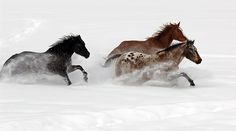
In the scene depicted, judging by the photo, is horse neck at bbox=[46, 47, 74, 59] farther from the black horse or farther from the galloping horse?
the galloping horse

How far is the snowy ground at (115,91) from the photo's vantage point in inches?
239

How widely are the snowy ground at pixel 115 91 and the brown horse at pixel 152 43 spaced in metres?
0.51

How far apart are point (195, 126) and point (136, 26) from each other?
10.3m

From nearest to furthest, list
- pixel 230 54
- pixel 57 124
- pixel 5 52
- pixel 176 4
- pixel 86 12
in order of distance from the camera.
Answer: pixel 57 124 → pixel 230 54 → pixel 5 52 → pixel 86 12 → pixel 176 4

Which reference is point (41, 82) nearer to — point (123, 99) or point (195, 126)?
point (123, 99)

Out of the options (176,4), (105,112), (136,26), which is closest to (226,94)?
(105,112)

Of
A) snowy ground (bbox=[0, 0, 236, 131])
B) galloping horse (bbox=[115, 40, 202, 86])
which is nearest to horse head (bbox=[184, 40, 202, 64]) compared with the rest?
galloping horse (bbox=[115, 40, 202, 86])

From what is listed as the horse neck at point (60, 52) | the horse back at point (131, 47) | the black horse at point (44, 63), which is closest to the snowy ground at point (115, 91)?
the black horse at point (44, 63)

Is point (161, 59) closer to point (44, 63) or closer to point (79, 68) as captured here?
point (79, 68)

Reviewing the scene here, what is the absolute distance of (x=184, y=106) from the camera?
6801mm

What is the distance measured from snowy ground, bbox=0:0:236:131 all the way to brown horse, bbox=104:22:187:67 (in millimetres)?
Result: 506

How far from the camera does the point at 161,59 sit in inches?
344

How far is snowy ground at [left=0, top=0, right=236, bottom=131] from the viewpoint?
6.06m

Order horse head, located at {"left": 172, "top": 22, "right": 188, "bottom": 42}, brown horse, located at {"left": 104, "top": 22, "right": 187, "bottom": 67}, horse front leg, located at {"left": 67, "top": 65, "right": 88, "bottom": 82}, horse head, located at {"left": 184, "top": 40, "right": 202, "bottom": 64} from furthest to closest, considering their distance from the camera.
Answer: horse head, located at {"left": 172, "top": 22, "right": 188, "bottom": 42}
brown horse, located at {"left": 104, "top": 22, "right": 187, "bottom": 67}
horse front leg, located at {"left": 67, "top": 65, "right": 88, "bottom": 82}
horse head, located at {"left": 184, "top": 40, "right": 202, "bottom": 64}
